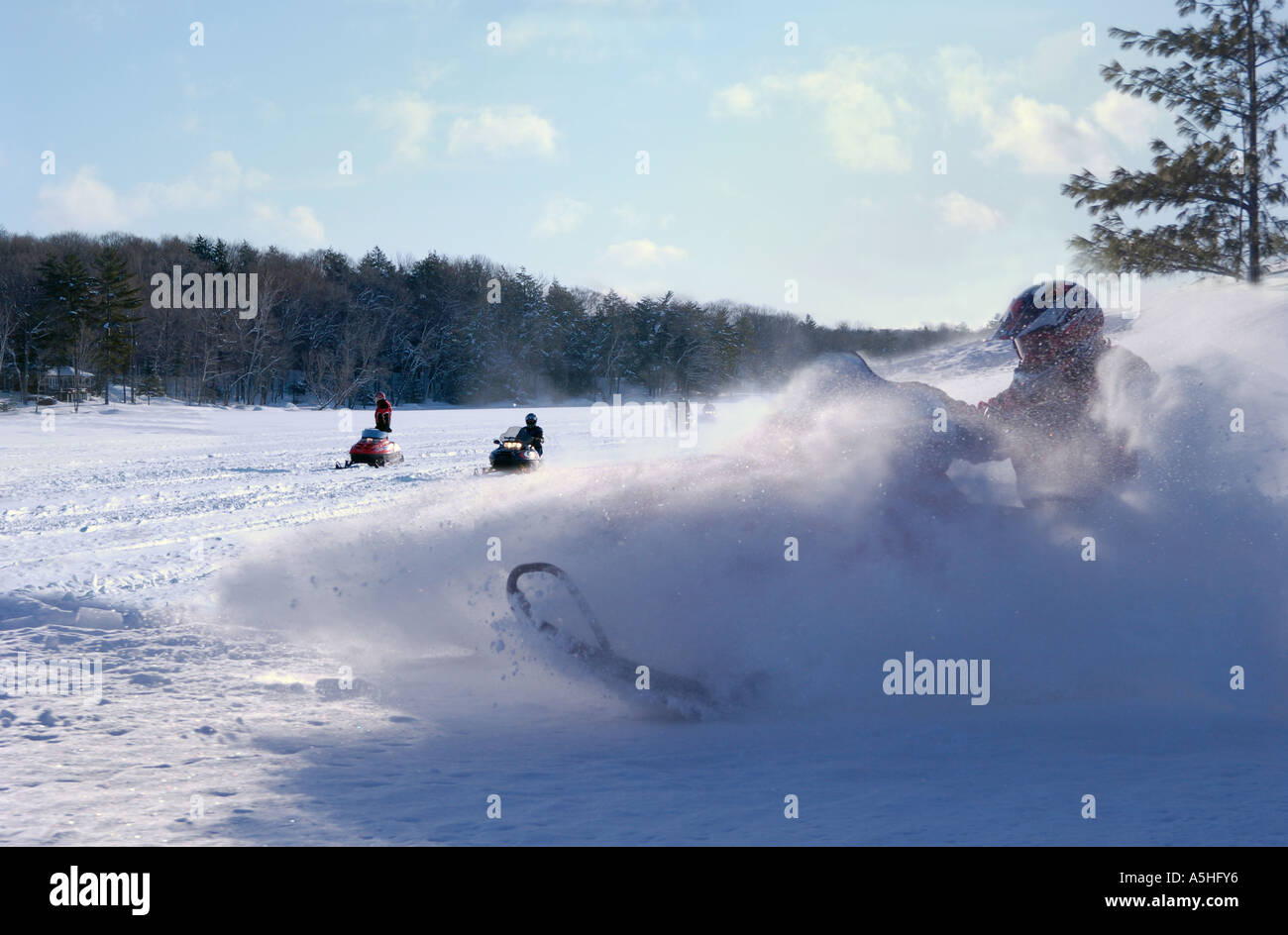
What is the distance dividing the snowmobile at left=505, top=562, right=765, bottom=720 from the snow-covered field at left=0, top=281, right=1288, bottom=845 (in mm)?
77

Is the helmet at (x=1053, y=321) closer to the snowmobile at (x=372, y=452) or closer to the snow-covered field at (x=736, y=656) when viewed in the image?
the snow-covered field at (x=736, y=656)

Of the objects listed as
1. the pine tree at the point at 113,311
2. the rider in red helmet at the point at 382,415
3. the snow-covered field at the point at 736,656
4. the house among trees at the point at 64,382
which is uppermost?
the pine tree at the point at 113,311

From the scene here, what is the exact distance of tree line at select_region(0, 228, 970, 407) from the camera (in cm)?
5194

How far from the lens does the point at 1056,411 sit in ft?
18.6

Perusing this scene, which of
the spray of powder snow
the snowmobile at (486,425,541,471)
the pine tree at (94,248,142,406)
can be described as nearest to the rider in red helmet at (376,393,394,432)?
the snowmobile at (486,425,541,471)

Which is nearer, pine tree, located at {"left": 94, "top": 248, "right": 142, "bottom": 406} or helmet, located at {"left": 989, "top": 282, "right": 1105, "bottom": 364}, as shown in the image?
helmet, located at {"left": 989, "top": 282, "right": 1105, "bottom": 364}

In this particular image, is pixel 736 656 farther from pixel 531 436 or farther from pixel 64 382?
pixel 64 382

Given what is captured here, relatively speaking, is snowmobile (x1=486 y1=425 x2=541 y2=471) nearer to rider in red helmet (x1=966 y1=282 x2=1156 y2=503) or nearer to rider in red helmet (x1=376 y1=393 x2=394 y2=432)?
rider in red helmet (x1=376 y1=393 x2=394 y2=432)

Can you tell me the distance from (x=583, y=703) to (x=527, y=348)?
222ft

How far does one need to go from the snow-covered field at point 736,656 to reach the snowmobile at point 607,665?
77mm

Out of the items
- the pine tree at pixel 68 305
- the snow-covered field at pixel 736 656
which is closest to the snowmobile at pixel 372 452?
the snow-covered field at pixel 736 656

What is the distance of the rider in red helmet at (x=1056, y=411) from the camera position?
566cm

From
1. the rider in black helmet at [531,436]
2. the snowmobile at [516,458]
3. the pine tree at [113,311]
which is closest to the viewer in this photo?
the snowmobile at [516,458]

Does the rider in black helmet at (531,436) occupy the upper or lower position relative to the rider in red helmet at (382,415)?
lower
